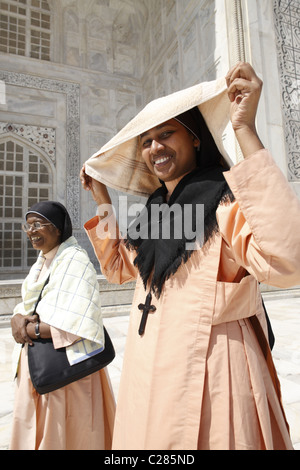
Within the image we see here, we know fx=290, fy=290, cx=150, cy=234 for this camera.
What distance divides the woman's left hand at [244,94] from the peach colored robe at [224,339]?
0.21 ft

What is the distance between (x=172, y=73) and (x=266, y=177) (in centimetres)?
665

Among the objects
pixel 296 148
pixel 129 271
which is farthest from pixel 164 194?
pixel 296 148

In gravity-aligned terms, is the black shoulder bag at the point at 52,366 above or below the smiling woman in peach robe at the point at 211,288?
below

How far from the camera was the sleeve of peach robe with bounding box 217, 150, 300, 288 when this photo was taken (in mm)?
455

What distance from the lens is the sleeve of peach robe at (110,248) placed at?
2.96 ft

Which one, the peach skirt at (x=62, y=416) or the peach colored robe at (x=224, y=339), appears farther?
the peach skirt at (x=62, y=416)

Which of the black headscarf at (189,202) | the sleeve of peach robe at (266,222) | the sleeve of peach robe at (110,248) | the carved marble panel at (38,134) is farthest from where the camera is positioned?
the carved marble panel at (38,134)

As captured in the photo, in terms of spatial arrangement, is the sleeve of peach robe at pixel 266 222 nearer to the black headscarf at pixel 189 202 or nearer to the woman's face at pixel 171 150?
the black headscarf at pixel 189 202

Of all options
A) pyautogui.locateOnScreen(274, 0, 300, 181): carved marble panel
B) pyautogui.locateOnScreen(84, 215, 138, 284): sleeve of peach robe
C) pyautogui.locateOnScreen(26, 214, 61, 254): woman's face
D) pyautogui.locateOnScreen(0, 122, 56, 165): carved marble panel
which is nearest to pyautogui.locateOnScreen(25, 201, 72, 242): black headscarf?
pyautogui.locateOnScreen(26, 214, 61, 254): woman's face

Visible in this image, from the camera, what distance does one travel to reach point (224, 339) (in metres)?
0.57

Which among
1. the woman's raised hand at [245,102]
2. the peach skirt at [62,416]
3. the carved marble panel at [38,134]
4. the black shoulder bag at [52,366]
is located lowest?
the peach skirt at [62,416]

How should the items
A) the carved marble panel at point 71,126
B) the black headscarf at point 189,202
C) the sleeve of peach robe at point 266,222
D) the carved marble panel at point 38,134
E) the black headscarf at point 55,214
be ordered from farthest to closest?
the carved marble panel at point 71,126 → the carved marble panel at point 38,134 → the black headscarf at point 55,214 → the black headscarf at point 189,202 → the sleeve of peach robe at point 266,222

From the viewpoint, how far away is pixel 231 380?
1.82 feet

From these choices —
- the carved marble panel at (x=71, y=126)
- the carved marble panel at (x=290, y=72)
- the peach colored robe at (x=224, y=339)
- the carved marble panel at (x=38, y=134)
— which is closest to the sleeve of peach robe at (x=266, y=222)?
the peach colored robe at (x=224, y=339)
